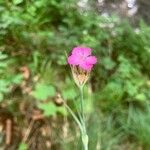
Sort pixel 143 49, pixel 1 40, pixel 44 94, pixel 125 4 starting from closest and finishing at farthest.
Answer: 1. pixel 44 94
2. pixel 1 40
3. pixel 143 49
4. pixel 125 4

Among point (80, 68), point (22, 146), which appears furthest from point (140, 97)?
point (80, 68)

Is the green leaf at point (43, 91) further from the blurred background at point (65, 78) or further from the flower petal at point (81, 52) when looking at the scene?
the flower petal at point (81, 52)

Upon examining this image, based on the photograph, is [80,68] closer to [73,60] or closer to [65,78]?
[73,60]

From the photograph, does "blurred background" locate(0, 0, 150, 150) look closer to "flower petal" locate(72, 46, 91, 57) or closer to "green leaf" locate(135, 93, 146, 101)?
"green leaf" locate(135, 93, 146, 101)

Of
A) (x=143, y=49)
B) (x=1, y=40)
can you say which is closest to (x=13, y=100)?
(x=1, y=40)

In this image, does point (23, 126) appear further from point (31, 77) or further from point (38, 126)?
point (31, 77)

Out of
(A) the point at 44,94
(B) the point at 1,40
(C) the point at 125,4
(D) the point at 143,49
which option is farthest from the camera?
(C) the point at 125,4

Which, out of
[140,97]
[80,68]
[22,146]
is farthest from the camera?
[140,97]
